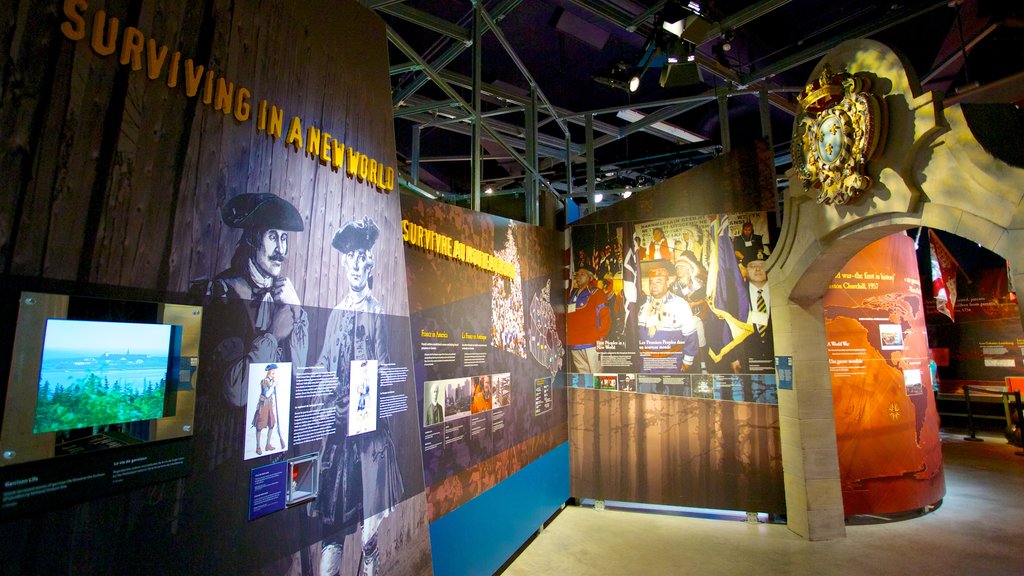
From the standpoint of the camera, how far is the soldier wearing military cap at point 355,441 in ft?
8.29

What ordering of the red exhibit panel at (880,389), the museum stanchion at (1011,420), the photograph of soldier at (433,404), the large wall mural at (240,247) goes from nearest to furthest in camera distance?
1. the large wall mural at (240,247)
2. the photograph of soldier at (433,404)
3. the red exhibit panel at (880,389)
4. the museum stanchion at (1011,420)

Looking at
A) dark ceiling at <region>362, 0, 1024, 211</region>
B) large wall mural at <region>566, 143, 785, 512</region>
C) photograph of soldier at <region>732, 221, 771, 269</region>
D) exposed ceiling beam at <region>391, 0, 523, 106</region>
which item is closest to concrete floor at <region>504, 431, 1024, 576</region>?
large wall mural at <region>566, 143, 785, 512</region>

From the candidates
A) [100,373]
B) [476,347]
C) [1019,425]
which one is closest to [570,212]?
[476,347]

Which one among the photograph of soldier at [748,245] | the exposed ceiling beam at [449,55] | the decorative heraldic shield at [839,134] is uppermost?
the exposed ceiling beam at [449,55]

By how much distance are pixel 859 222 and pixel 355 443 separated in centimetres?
479

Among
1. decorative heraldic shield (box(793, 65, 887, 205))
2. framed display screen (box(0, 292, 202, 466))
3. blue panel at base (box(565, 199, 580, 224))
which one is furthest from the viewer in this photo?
blue panel at base (box(565, 199, 580, 224))

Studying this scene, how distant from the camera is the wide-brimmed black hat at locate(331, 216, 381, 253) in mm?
2736

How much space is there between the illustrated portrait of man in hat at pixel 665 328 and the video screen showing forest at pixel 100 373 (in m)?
5.68

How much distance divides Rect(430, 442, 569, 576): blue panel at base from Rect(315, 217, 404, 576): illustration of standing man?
1.01 m

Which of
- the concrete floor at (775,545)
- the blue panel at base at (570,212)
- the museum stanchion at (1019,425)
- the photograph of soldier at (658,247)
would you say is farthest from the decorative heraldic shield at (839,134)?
the museum stanchion at (1019,425)

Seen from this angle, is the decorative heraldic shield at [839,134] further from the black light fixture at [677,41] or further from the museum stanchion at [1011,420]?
the museum stanchion at [1011,420]

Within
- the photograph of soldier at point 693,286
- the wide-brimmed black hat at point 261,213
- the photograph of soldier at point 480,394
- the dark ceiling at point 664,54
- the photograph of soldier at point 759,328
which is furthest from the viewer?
the photograph of soldier at point 693,286

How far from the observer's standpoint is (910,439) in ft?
19.2

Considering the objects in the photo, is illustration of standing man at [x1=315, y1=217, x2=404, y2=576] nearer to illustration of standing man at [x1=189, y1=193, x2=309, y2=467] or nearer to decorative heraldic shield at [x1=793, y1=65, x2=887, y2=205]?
illustration of standing man at [x1=189, y1=193, x2=309, y2=467]
